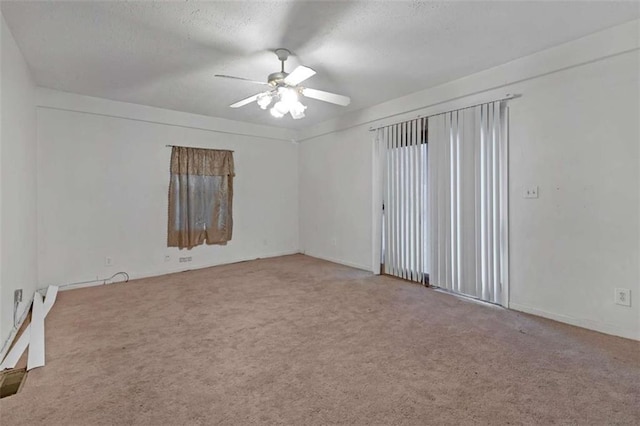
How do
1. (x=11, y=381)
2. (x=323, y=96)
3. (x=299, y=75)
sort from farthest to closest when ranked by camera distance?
(x=323, y=96) → (x=299, y=75) → (x=11, y=381)

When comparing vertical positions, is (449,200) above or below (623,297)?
above

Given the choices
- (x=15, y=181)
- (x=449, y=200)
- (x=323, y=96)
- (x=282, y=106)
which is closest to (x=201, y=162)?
(x=15, y=181)

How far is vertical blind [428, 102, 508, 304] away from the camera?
3.27m

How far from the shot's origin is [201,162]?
506cm

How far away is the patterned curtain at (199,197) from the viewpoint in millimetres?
4820

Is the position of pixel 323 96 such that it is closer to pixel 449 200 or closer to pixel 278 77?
pixel 278 77

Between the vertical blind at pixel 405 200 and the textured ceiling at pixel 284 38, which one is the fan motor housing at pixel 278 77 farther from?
the vertical blind at pixel 405 200

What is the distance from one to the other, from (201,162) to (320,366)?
13.1ft

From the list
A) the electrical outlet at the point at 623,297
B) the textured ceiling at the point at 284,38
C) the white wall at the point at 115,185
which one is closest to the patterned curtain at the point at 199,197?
the white wall at the point at 115,185

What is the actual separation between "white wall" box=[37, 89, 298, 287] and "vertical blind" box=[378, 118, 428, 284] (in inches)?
101

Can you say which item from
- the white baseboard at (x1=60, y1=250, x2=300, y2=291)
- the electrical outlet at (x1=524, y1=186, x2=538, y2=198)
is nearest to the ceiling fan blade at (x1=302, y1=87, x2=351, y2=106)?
the electrical outlet at (x1=524, y1=186, x2=538, y2=198)

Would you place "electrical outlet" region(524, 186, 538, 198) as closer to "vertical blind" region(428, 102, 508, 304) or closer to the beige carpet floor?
"vertical blind" region(428, 102, 508, 304)

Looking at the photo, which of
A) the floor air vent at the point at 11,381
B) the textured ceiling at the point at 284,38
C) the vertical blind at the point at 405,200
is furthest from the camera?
the vertical blind at the point at 405,200

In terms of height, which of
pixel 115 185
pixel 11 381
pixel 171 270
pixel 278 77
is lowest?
pixel 11 381
